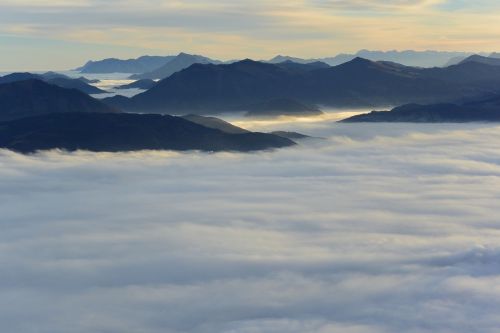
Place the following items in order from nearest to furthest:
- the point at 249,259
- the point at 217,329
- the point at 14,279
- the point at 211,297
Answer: the point at 217,329, the point at 211,297, the point at 14,279, the point at 249,259

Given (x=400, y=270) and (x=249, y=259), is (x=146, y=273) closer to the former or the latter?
(x=249, y=259)

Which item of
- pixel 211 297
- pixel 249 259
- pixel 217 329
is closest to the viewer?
pixel 217 329

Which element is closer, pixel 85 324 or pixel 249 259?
pixel 85 324

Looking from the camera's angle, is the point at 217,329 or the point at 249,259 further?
the point at 249,259

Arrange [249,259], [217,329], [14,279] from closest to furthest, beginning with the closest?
[217,329], [14,279], [249,259]

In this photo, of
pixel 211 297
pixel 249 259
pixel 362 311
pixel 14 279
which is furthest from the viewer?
pixel 249 259

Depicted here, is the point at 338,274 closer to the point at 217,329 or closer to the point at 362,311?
the point at 362,311

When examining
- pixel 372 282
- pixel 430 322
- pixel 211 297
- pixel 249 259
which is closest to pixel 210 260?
pixel 249 259

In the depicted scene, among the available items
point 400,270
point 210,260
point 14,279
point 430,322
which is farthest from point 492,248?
point 14,279
